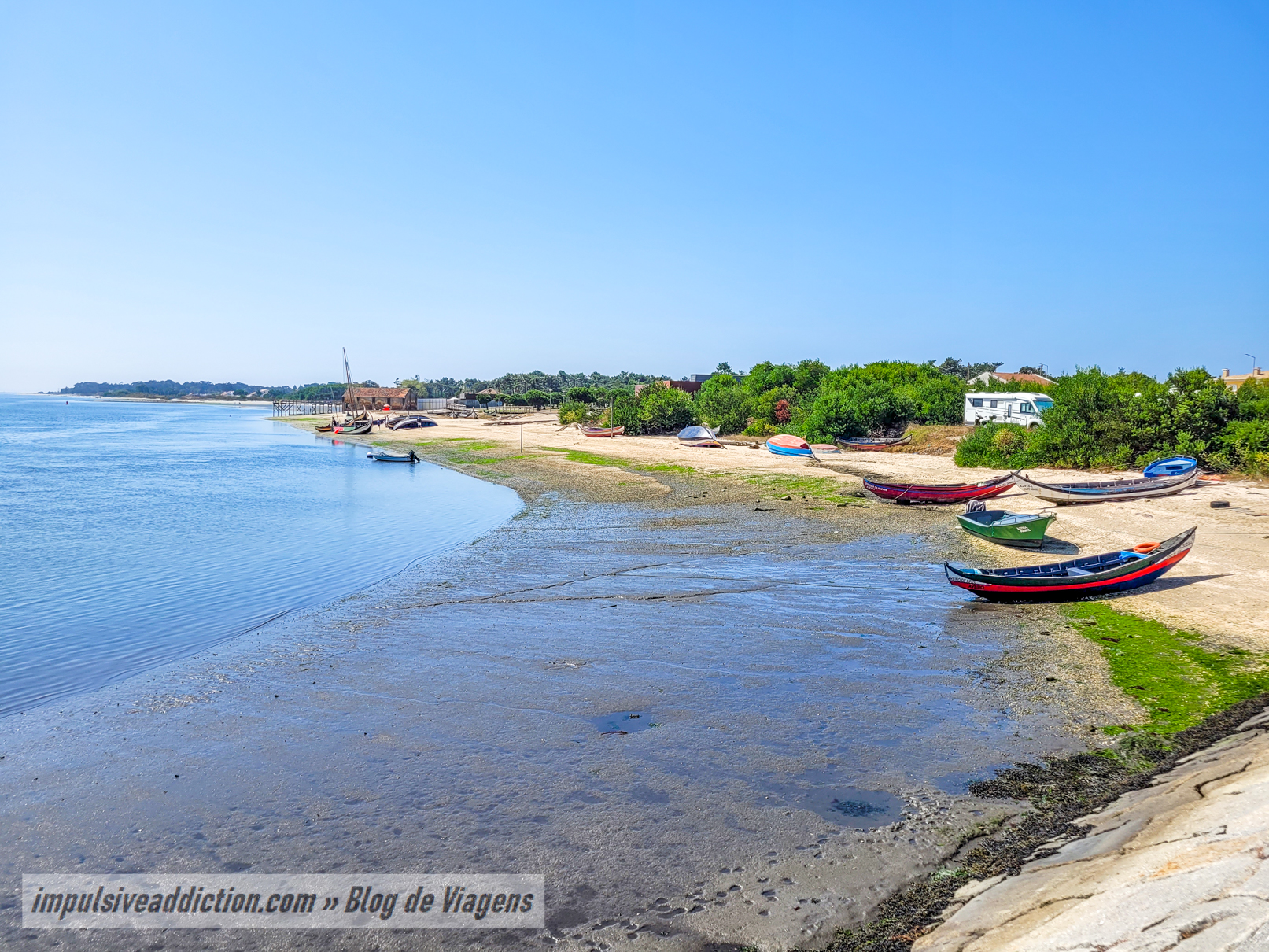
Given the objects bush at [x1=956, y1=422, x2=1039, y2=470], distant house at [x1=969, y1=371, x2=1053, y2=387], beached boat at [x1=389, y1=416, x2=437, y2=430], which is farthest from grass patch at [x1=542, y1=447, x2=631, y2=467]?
beached boat at [x1=389, y1=416, x2=437, y2=430]

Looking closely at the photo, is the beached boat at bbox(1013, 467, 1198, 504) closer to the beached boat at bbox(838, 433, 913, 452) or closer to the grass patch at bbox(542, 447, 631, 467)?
the beached boat at bbox(838, 433, 913, 452)

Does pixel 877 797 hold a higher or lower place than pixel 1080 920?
lower

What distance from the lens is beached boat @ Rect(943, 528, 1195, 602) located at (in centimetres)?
1577

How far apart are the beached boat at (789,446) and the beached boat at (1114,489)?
20.8 metres

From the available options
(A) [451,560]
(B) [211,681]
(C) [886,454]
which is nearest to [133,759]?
(B) [211,681]

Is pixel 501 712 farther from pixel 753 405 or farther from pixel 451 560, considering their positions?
pixel 753 405

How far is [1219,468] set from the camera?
33.8m

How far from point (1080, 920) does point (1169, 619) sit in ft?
39.0

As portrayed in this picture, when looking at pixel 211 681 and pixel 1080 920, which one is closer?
pixel 1080 920

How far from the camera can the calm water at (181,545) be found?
14711 mm

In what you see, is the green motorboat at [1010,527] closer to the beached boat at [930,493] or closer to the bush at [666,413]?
the beached boat at [930,493]

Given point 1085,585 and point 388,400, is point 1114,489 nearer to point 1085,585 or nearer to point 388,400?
point 1085,585

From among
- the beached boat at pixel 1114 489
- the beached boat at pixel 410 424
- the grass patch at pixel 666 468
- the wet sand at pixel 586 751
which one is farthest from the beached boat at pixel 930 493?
the beached boat at pixel 410 424

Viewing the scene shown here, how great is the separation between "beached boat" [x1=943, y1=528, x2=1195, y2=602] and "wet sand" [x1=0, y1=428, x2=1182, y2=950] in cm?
55
